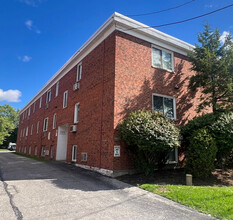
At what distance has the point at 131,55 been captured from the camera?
10.0 m

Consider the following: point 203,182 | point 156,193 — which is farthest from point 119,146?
point 203,182

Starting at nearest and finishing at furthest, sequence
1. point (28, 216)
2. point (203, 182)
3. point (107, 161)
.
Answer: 1. point (28, 216)
2. point (203, 182)
3. point (107, 161)

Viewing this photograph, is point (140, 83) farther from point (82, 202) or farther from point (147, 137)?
point (82, 202)

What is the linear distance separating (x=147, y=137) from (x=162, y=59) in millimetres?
6181

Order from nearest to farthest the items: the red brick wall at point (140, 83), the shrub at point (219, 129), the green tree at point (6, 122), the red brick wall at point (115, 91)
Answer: the shrub at point (219, 129)
the red brick wall at point (115, 91)
the red brick wall at point (140, 83)
the green tree at point (6, 122)

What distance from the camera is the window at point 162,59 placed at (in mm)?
11164

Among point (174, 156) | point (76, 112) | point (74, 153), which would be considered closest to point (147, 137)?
point (174, 156)

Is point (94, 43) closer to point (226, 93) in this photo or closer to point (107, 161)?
point (107, 161)

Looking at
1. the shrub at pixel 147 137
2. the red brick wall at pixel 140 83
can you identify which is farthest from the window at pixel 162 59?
the shrub at pixel 147 137

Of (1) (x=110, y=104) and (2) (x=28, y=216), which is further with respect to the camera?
(1) (x=110, y=104)

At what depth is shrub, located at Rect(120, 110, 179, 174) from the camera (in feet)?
23.7

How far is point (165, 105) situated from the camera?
1094 centimetres

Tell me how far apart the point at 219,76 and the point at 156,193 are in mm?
7247

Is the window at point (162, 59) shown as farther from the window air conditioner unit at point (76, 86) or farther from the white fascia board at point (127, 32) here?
the window air conditioner unit at point (76, 86)
